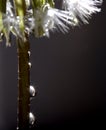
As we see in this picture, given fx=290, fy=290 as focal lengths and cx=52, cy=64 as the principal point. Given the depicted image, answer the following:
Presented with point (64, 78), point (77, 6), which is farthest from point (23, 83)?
point (64, 78)

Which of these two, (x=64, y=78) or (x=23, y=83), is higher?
(x=23, y=83)

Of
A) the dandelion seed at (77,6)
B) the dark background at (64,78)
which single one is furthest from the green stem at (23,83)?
the dark background at (64,78)

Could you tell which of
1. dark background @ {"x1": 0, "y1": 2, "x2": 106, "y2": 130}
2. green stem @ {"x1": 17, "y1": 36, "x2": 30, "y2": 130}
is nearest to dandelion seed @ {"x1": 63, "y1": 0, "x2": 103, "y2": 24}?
green stem @ {"x1": 17, "y1": 36, "x2": 30, "y2": 130}

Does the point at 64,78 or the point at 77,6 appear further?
the point at 64,78

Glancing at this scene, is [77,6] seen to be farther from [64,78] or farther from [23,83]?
[64,78]

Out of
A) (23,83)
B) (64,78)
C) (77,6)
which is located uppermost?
(77,6)

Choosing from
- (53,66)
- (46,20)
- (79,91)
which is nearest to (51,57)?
(53,66)

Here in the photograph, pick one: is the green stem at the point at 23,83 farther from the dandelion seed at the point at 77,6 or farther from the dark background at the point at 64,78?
the dark background at the point at 64,78

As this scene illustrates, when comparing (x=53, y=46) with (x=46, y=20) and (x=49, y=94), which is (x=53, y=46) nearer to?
(x=49, y=94)
